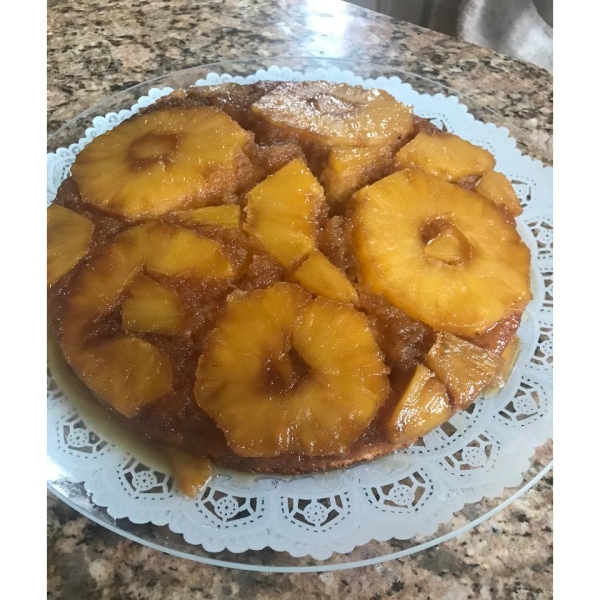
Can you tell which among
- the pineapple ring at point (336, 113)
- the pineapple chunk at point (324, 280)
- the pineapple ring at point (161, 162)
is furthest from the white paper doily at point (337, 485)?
the pineapple ring at point (336, 113)

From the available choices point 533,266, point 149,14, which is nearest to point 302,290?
point 533,266

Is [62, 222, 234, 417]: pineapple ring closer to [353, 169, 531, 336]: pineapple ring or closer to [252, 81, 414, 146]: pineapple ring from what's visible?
[353, 169, 531, 336]: pineapple ring

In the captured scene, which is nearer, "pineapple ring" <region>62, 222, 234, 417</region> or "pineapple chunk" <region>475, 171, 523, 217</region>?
"pineapple ring" <region>62, 222, 234, 417</region>

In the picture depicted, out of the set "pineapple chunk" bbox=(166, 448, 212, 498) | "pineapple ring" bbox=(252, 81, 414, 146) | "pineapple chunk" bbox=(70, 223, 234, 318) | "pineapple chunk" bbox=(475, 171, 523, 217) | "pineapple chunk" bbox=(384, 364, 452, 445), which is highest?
"pineapple ring" bbox=(252, 81, 414, 146)

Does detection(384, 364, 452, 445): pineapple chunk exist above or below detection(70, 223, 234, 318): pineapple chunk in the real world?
below

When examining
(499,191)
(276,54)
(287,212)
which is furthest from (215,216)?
(276,54)

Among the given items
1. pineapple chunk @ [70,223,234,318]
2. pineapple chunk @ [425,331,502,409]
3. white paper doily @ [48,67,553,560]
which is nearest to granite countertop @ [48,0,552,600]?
white paper doily @ [48,67,553,560]
